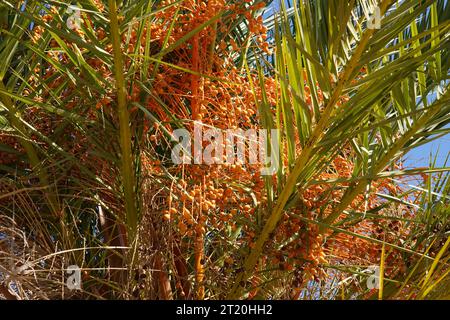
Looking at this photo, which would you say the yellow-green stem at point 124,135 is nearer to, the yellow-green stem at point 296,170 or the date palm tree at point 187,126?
the date palm tree at point 187,126

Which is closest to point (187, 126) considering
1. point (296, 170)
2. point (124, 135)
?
point (124, 135)

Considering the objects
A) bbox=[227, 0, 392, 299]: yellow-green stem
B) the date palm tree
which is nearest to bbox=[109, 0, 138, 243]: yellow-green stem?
the date palm tree

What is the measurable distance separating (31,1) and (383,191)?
1.10 meters

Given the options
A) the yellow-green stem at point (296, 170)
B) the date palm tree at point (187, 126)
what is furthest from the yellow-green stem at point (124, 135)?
the yellow-green stem at point (296, 170)

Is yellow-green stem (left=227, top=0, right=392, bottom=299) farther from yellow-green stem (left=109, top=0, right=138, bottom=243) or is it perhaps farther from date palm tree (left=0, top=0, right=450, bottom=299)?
yellow-green stem (left=109, top=0, right=138, bottom=243)

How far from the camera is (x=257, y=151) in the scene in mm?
1968

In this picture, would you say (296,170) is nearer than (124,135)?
Yes

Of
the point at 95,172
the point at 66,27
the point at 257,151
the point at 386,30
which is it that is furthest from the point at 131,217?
the point at 386,30

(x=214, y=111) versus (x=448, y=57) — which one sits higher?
(x=448, y=57)

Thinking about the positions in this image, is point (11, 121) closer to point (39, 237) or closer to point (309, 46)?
point (39, 237)

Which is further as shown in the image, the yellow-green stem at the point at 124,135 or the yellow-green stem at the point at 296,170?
the yellow-green stem at the point at 124,135

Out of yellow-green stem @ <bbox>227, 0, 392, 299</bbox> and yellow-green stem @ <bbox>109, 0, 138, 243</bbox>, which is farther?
yellow-green stem @ <bbox>109, 0, 138, 243</bbox>

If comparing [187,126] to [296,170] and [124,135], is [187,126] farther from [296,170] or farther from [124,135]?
[296,170]
